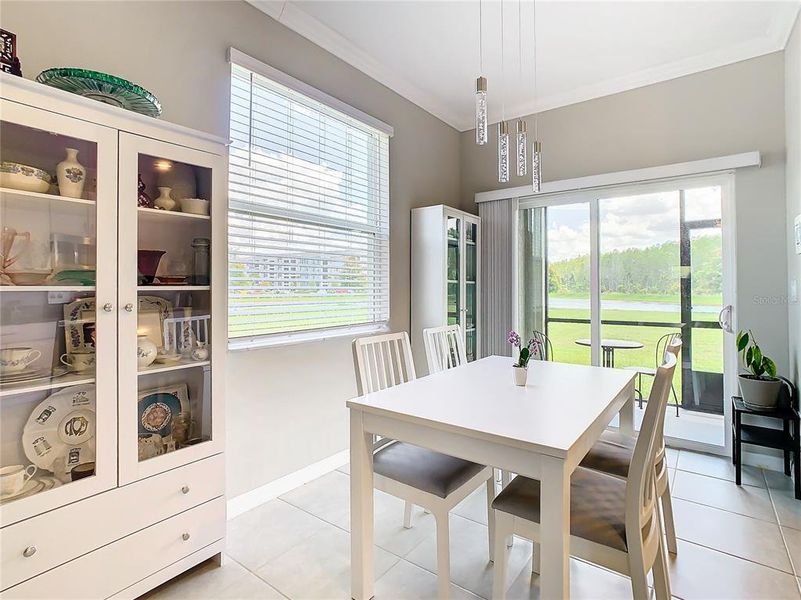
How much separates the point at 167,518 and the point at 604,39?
3.63m

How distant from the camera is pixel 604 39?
271 centimetres

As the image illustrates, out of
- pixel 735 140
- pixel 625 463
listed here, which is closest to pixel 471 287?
pixel 735 140

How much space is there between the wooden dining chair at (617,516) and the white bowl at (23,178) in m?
1.91

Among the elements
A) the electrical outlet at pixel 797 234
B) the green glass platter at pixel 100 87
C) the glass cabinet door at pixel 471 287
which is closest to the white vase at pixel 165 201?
the green glass platter at pixel 100 87

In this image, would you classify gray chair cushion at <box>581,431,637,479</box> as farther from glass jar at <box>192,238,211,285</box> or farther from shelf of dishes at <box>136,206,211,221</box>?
shelf of dishes at <box>136,206,211,221</box>

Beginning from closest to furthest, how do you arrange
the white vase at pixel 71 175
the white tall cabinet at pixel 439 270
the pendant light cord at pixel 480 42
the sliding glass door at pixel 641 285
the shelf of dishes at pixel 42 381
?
the shelf of dishes at pixel 42 381
the white vase at pixel 71 175
the pendant light cord at pixel 480 42
the sliding glass door at pixel 641 285
the white tall cabinet at pixel 439 270

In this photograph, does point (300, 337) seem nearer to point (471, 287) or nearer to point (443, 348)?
point (443, 348)

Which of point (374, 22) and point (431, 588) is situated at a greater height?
point (374, 22)

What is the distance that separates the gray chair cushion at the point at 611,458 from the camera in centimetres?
169

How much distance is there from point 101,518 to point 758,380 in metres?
3.47

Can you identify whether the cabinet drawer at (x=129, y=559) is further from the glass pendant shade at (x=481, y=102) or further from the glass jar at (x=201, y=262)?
the glass pendant shade at (x=481, y=102)

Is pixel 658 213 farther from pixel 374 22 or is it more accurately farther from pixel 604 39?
pixel 374 22

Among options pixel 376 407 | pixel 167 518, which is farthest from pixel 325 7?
pixel 167 518

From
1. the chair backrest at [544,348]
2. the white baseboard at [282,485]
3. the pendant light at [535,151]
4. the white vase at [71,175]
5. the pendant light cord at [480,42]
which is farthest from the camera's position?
the chair backrest at [544,348]
